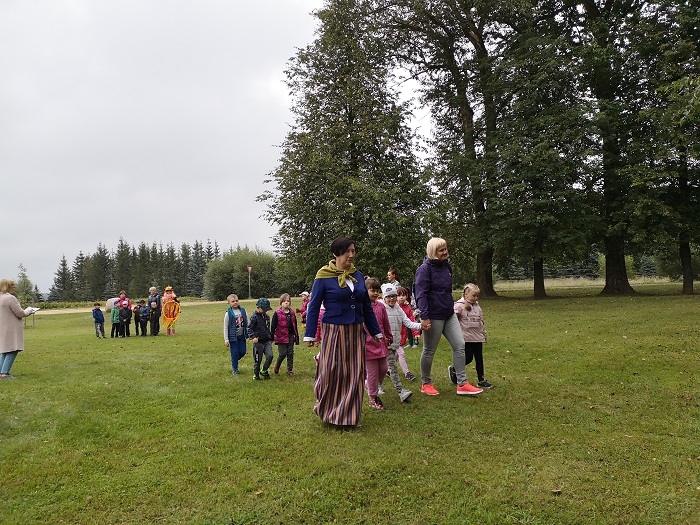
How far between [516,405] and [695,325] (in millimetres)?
9500

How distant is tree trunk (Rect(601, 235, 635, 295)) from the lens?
24.2 metres

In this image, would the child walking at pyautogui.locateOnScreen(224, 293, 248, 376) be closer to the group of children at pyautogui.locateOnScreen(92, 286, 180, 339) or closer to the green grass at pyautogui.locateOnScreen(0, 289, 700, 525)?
the green grass at pyautogui.locateOnScreen(0, 289, 700, 525)

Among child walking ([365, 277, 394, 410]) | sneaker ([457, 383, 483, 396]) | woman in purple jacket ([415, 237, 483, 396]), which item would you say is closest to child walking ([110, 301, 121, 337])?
child walking ([365, 277, 394, 410])

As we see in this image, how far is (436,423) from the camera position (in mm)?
5828

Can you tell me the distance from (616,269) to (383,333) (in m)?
22.6

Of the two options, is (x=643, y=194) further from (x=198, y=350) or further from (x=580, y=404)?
(x=198, y=350)

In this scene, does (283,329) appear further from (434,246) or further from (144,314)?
(144,314)

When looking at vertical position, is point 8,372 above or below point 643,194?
below

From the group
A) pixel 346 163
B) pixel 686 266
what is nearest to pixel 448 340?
pixel 346 163

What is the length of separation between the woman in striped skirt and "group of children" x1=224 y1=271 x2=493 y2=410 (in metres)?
0.77

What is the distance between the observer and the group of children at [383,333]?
6.60 m

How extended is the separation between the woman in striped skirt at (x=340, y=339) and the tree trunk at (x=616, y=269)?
2277cm

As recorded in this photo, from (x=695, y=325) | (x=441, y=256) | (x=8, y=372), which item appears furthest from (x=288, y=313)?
(x=695, y=325)

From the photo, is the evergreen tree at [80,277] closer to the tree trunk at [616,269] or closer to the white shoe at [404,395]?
the tree trunk at [616,269]
